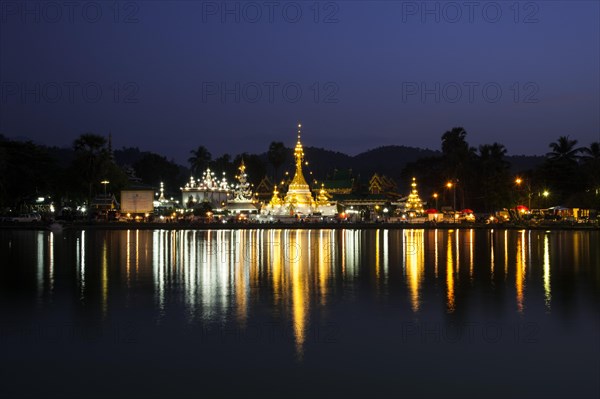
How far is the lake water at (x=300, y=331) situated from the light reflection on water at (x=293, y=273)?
0.28 ft

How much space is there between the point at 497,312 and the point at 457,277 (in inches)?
229

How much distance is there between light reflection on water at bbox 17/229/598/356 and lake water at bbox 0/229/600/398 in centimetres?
9

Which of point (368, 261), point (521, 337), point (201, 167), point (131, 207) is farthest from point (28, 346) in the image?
point (201, 167)

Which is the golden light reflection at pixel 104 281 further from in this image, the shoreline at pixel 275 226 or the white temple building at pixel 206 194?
the white temple building at pixel 206 194

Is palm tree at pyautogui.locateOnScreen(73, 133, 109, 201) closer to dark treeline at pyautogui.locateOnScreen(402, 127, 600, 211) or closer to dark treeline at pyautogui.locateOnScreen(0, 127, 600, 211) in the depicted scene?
dark treeline at pyautogui.locateOnScreen(0, 127, 600, 211)

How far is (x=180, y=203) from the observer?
292 ft

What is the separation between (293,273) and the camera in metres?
20.4

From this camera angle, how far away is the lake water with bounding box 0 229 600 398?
903 cm

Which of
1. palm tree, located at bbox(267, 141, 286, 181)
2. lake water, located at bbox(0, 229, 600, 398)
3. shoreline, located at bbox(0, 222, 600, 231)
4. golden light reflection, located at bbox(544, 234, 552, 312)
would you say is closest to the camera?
lake water, located at bbox(0, 229, 600, 398)

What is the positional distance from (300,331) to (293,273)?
8471 millimetres

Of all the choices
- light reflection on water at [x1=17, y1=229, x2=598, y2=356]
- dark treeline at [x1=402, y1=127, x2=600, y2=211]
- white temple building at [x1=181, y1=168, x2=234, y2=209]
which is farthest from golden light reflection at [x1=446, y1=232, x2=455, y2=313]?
white temple building at [x1=181, y1=168, x2=234, y2=209]

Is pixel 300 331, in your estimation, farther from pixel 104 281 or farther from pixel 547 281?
pixel 547 281

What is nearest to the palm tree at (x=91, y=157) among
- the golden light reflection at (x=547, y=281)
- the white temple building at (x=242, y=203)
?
the white temple building at (x=242, y=203)

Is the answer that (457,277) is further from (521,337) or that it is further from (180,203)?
(180,203)
